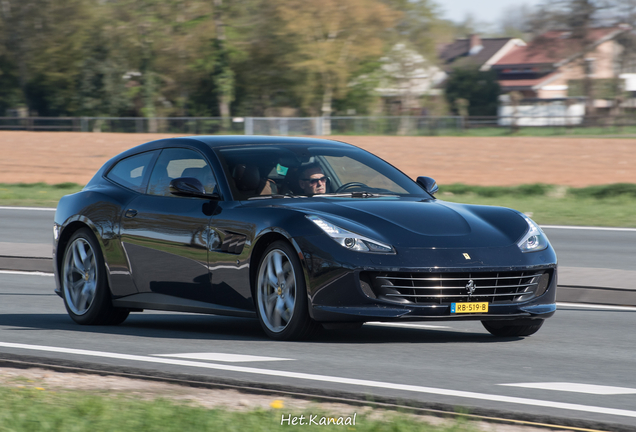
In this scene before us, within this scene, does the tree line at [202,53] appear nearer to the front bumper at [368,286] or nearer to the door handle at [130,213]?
the door handle at [130,213]

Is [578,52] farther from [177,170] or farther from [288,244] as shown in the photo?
[288,244]

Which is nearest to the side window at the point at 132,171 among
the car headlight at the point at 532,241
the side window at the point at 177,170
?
the side window at the point at 177,170

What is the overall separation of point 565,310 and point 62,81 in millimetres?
70265

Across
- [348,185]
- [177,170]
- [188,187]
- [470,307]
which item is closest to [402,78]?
[177,170]

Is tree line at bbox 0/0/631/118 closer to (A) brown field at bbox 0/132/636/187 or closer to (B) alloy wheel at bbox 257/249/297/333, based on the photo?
(A) brown field at bbox 0/132/636/187

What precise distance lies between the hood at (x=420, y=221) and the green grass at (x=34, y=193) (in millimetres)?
18341

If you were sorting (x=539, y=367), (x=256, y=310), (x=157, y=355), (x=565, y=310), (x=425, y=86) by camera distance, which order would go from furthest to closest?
1. (x=425, y=86)
2. (x=565, y=310)
3. (x=256, y=310)
4. (x=157, y=355)
5. (x=539, y=367)

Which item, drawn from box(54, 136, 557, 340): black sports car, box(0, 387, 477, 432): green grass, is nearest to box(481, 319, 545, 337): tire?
box(54, 136, 557, 340): black sports car

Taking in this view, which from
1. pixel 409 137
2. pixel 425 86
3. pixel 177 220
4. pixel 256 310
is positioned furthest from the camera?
pixel 425 86

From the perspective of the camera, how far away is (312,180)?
26.2 ft

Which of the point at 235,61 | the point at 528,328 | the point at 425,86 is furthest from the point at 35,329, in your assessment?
the point at 425,86

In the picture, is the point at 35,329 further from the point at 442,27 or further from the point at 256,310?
the point at 442,27

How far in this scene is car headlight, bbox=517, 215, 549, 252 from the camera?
733 centimetres

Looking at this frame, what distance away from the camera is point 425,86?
263 feet
